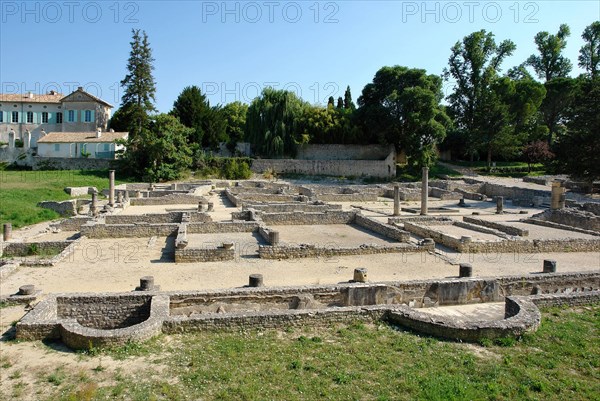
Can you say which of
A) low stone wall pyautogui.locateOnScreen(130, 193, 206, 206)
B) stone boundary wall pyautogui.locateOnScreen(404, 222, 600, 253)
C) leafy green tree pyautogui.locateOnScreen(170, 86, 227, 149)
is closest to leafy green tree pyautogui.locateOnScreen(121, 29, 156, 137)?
leafy green tree pyautogui.locateOnScreen(170, 86, 227, 149)

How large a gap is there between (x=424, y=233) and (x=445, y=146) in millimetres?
40523

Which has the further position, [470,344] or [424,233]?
[424,233]

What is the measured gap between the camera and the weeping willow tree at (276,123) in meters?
49.3

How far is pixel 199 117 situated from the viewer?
51781mm

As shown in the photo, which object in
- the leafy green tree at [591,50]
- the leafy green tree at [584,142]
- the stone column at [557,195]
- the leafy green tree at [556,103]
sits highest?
the leafy green tree at [591,50]

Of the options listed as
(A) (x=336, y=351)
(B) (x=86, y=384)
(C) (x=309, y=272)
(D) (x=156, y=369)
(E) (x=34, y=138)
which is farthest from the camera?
(E) (x=34, y=138)

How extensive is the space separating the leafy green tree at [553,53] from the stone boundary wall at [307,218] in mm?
49916

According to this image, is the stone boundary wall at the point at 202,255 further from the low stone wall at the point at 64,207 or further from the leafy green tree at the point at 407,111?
the leafy green tree at the point at 407,111

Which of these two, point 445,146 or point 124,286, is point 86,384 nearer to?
point 124,286

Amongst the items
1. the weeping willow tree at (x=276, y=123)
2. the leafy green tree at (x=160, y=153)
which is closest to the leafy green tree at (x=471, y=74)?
the weeping willow tree at (x=276, y=123)

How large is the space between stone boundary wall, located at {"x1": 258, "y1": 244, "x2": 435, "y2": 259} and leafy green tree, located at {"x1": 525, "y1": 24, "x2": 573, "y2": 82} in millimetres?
54959

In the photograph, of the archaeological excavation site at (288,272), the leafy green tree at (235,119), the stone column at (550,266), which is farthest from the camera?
the leafy green tree at (235,119)

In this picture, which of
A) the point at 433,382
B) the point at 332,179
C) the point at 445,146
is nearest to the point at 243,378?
the point at 433,382

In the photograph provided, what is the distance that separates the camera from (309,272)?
13578 millimetres
